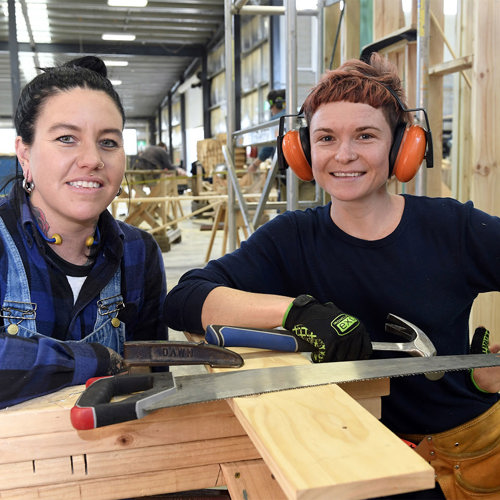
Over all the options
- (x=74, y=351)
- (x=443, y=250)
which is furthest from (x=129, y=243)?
(x=443, y=250)

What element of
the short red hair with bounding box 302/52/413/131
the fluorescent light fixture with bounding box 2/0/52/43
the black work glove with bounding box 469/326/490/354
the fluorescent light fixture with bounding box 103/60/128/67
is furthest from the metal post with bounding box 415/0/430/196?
the fluorescent light fixture with bounding box 103/60/128/67

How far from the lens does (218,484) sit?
1.19 metres

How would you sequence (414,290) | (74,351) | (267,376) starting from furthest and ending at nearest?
(414,290) < (74,351) < (267,376)

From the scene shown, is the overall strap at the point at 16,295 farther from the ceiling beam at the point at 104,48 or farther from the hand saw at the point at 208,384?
the ceiling beam at the point at 104,48

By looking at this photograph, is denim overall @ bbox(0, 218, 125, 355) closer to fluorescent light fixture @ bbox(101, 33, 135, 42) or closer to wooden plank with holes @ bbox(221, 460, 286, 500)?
wooden plank with holes @ bbox(221, 460, 286, 500)

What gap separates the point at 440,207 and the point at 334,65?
3384mm

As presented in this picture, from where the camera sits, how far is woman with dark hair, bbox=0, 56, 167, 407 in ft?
5.16

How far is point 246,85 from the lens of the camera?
17.5m

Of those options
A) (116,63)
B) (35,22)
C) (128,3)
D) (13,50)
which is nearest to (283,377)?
(128,3)

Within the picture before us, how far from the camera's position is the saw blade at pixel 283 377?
3.25 feet

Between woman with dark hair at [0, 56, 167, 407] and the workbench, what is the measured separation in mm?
472

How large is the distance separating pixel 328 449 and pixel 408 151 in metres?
1.14

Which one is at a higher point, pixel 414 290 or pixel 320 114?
pixel 320 114

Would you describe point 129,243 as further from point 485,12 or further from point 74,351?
point 485,12
